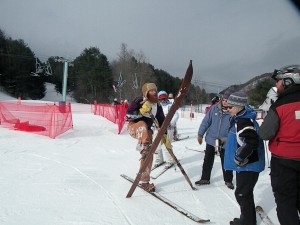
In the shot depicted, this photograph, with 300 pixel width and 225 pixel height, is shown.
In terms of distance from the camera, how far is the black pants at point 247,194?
10.7ft

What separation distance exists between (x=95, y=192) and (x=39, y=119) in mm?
7600

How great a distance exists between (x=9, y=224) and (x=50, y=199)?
2.78 feet

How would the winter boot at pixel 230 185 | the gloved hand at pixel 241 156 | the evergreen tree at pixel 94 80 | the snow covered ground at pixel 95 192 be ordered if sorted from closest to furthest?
the gloved hand at pixel 241 156
the snow covered ground at pixel 95 192
the winter boot at pixel 230 185
the evergreen tree at pixel 94 80

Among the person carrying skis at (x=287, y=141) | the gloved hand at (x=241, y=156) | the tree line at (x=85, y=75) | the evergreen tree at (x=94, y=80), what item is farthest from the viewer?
the evergreen tree at (x=94, y=80)

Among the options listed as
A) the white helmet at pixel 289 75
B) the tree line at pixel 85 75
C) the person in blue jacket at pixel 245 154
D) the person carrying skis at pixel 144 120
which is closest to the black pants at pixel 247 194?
the person in blue jacket at pixel 245 154

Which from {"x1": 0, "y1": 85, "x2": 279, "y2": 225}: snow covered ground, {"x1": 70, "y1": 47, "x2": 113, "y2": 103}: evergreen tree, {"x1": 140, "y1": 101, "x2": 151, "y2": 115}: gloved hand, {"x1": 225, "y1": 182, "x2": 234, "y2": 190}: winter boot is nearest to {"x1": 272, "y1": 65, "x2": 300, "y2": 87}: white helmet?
{"x1": 0, "y1": 85, "x2": 279, "y2": 225}: snow covered ground

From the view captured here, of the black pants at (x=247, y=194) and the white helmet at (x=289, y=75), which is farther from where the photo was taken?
the black pants at (x=247, y=194)

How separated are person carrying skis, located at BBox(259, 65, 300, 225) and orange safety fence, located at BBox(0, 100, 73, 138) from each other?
834cm

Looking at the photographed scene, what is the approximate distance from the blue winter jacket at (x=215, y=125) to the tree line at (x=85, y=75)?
134 feet

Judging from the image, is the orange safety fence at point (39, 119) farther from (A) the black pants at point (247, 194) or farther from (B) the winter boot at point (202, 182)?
(A) the black pants at point (247, 194)

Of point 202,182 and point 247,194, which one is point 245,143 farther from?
point 202,182

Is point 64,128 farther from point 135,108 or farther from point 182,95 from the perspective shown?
point 182,95

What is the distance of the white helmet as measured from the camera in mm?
2768

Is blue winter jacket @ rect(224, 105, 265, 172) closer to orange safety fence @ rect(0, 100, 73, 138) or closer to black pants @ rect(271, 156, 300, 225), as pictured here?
black pants @ rect(271, 156, 300, 225)
